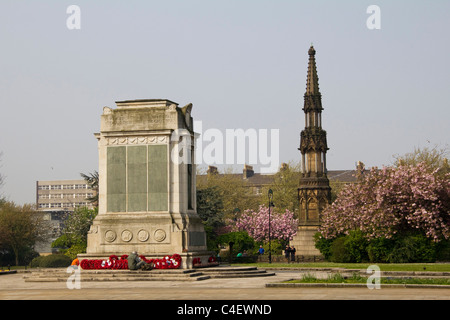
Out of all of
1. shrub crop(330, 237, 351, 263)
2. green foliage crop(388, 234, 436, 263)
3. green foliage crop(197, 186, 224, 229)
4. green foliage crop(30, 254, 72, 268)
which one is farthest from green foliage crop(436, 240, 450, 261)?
green foliage crop(30, 254, 72, 268)

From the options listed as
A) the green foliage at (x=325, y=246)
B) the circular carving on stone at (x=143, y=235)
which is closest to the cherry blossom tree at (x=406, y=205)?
the green foliage at (x=325, y=246)

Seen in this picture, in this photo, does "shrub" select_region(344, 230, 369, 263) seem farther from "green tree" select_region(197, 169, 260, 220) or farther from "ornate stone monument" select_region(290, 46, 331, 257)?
"green tree" select_region(197, 169, 260, 220)

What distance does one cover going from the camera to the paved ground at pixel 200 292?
66.8 feet

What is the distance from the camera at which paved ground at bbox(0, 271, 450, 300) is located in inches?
802

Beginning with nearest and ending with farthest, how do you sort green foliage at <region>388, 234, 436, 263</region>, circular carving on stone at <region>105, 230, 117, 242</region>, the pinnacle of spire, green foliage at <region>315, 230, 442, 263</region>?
circular carving on stone at <region>105, 230, 117, 242</region>, green foliage at <region>388, 234, 436, 263</region>, green foliage at <region>315, 230, 442, 263</region>, the pinnacle of spire

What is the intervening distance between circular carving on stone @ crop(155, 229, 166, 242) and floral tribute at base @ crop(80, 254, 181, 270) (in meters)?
1.08

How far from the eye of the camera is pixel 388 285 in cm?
2342

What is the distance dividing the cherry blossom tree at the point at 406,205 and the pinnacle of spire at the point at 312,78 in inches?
828

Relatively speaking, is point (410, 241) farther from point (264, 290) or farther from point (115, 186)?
point (264, 290)

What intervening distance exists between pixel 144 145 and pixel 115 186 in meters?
2.35

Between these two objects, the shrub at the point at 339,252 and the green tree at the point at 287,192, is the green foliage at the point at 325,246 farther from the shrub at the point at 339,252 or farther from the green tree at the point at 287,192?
the green tree at the point at 287,192

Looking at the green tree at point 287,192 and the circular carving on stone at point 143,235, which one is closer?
the circular carving on stone at point 143,235

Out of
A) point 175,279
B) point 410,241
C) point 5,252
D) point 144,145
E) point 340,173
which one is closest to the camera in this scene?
point 175,279
